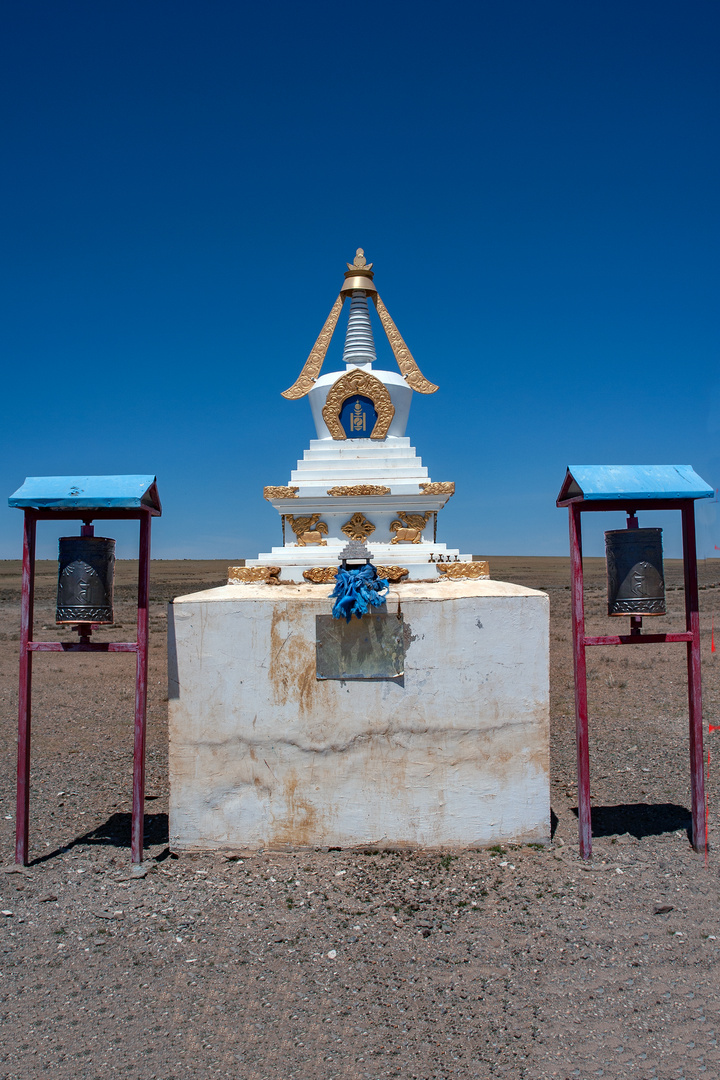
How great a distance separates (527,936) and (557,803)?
3.04 meters

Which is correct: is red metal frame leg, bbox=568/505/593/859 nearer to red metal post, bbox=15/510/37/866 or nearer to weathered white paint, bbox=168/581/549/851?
weathered white paint, bbox=168/581/549/851

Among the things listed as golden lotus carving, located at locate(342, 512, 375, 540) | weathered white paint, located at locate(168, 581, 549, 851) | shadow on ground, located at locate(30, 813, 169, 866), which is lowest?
shadow on ground, located at locate(30, 813, 169, 866)

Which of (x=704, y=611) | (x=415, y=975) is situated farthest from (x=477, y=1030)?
(x=704, y=611)

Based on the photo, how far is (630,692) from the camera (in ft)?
45.8

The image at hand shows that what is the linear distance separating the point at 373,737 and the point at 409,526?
8.83ft

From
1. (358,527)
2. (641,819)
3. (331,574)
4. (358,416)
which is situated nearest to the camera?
(641,819)

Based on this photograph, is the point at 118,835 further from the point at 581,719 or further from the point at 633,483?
the point at 633,483

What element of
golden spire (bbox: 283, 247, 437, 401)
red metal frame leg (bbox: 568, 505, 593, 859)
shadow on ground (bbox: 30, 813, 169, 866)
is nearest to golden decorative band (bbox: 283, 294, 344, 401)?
golden spire (bbox: 283, 247, 437, 401)

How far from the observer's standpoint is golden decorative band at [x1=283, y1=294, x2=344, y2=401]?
918cm

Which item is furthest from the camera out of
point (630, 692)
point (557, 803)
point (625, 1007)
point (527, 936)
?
point (630, 692)

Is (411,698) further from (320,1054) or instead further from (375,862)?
(320,1054)

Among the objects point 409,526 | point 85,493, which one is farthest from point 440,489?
point 85,493

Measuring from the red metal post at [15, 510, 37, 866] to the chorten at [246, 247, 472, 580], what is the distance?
2.36 meters

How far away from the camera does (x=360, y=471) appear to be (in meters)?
8.53
